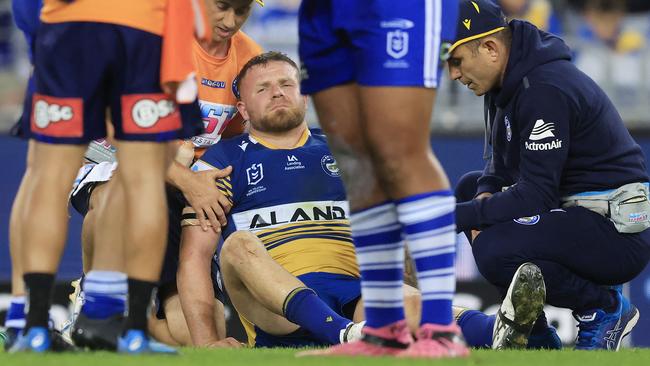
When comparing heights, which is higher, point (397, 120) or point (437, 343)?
point (397, 120)

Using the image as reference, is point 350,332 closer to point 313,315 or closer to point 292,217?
point 313,315

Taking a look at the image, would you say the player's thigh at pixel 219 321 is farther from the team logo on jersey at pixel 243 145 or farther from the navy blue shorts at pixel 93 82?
the navy blue shorts at pixel 93 82

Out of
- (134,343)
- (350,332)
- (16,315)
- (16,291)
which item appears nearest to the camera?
(134,343)

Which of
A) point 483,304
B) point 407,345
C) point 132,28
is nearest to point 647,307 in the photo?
point 483,304

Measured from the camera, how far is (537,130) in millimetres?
4504

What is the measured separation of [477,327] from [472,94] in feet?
14.9

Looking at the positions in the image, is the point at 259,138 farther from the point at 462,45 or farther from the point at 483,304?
the point at 483,304

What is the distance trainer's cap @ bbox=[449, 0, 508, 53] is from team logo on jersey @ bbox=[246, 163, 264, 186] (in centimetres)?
100

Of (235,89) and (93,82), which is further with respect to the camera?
Result: (235,89)

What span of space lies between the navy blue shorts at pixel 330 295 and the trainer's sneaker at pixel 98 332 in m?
1.49

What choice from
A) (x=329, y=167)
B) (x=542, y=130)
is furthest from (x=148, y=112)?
(x=329, y=167)

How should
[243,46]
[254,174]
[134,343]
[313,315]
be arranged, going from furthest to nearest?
1. [243,46]
2. [254,174]
3. [313,315]
4. [134,343]

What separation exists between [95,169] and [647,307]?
439 cm

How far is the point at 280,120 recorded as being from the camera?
16.8ft
